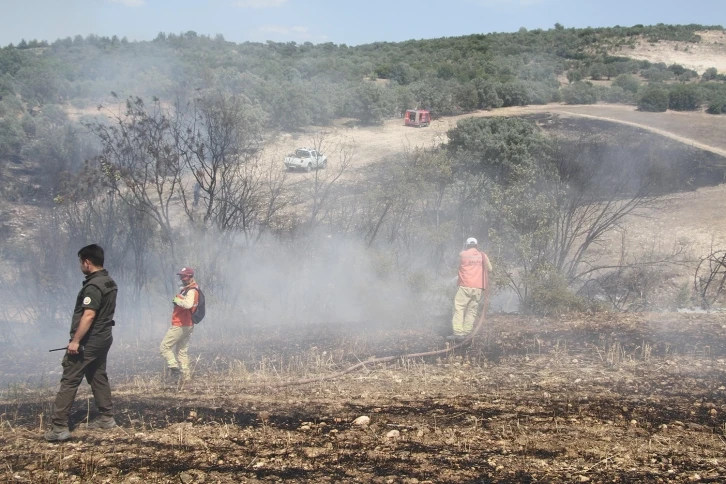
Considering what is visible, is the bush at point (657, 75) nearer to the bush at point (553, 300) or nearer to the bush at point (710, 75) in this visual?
the bush at point (710, 75)

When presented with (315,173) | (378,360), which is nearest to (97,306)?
(378,360)

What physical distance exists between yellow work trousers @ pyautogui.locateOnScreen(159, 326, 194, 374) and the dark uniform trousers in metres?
1.61

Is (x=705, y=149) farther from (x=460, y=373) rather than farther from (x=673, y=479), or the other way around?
(x=673, y=479)

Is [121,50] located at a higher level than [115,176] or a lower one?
higher

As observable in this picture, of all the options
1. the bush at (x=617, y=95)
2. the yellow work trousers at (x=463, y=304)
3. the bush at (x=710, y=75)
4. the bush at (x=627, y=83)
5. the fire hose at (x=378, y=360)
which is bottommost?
the fire hose at (x=378, y=360)

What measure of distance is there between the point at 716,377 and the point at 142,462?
5.75 meters

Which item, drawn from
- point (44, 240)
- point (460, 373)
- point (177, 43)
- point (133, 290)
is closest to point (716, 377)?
point (460, 373)

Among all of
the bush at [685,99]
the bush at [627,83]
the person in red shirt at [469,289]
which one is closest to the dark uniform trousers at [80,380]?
the person in red shirt at [469,289]

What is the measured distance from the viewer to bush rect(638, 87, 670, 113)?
34250mm

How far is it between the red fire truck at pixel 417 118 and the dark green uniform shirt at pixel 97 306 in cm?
3133

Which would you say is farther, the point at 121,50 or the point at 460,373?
the point at 121,50

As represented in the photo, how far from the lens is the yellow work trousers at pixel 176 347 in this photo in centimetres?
710

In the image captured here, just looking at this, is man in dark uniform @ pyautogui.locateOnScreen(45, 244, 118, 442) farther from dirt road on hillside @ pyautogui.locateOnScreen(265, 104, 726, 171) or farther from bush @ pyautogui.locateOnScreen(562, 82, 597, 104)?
bush @ pyautogui.locateOnScreen(562, 82, 597, 104)

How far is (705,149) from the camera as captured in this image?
81.5ft
